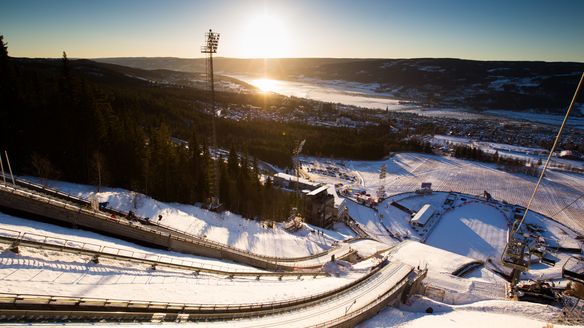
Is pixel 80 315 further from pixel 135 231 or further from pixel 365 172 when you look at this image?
pixel 365 172

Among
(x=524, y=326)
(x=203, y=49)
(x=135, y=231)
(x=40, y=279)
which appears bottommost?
(x=524, y=326)

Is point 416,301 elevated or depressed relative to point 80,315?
depressed

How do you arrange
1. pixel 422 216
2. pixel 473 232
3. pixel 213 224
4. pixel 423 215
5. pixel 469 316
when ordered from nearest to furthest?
pixel 469 316 → pixel 213 224 → pixel 473 232 → pixel 422 216 → pixel 423 215

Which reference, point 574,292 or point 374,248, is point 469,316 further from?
point 374,248

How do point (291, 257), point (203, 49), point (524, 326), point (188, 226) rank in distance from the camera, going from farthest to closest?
point (203, 49), point (291, 257), point (188, 226), point (524, 326)

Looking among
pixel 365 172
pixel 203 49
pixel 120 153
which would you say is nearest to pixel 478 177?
pixel 365 172

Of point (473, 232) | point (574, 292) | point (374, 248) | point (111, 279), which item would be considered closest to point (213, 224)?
point (111, 279)

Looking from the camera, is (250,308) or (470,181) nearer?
(250,308)

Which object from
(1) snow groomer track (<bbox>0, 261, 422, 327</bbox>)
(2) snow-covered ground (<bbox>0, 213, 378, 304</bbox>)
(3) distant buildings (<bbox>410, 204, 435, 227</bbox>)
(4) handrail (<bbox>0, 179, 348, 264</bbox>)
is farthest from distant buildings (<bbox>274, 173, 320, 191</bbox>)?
(2) snow-covered ground (<bbox>0, 213, 378, 304</bbox>)
